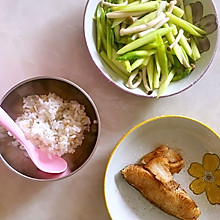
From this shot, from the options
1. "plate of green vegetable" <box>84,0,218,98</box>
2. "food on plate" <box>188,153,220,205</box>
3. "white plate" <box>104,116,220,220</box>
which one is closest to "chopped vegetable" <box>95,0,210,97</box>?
"plate of green vegetable" <box>84,0,218,98</box>

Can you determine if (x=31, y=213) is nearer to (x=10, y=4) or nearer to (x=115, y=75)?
(x=115, y=75)

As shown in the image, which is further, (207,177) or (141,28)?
(207,177)

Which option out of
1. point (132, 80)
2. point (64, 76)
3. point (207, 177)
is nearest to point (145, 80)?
point (132, 80)

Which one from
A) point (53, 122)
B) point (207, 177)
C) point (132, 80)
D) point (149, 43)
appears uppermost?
point (149, 43)

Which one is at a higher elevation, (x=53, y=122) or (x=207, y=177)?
(x=53, y=122)

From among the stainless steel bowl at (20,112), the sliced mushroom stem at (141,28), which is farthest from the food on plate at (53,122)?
the sliced mushroom stem at (141,28)

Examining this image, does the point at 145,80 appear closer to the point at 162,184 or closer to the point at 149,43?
the point at 149,43
